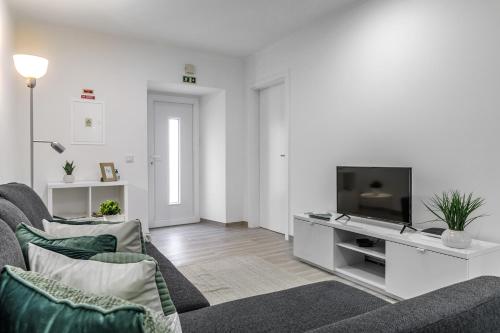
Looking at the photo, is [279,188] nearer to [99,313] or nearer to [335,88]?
[335,88]

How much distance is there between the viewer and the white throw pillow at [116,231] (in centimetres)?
144

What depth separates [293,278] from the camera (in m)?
3.11

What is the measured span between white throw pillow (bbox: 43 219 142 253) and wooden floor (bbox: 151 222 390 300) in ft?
6.68

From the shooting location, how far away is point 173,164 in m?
5.75

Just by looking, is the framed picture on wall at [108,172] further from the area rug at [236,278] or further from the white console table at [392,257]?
the white console table at [392,257]

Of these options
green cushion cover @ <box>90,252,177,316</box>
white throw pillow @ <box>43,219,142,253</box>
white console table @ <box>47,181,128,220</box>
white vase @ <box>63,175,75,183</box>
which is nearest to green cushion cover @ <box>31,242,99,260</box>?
green cushion cover @ <box>90,252,177,316</box>

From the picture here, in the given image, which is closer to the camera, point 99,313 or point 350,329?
point 99,313

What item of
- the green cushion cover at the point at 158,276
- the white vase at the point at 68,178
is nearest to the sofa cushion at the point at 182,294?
the green cushion cover at the point at 158,276

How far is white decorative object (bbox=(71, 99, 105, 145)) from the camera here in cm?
435

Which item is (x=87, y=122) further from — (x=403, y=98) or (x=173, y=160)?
(x=403, y=98)

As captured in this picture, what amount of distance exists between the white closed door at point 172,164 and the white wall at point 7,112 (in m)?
2.03

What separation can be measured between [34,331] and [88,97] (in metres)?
4.34

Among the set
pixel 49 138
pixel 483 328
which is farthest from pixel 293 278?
pixel 49 138

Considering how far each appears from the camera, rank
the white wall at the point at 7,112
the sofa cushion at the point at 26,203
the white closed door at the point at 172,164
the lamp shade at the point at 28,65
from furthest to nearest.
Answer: the white closed door at the point at 172,164 → the white wall at the point at 7,112 → the lamp shade at the point at 28,65 → the sofa cushion at the point at 26,203
